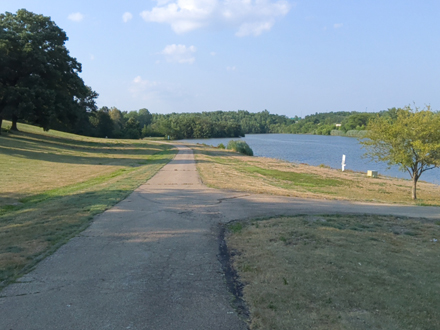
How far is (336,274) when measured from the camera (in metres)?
5.54

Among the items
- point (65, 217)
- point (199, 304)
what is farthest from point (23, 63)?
point (199, 304)

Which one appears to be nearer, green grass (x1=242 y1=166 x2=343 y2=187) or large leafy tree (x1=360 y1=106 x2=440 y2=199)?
large leafy tree (x1=360 y1=106 x2=440 y2=199)

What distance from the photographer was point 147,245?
6977mm

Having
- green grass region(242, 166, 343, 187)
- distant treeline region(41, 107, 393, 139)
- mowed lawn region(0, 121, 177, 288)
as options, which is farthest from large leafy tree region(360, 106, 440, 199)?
distant treeline region(41, 107, 393, 139)

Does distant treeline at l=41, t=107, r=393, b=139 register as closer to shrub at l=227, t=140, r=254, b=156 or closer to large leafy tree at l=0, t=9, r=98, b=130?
shrub at l=227, t=140, r=254, b=156

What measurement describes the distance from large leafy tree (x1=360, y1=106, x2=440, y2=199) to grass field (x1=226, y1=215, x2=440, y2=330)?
10803 millimetres

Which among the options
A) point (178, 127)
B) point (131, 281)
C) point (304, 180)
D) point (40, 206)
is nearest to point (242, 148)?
point (304, 180)

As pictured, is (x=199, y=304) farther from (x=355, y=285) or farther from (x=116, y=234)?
(x=116, y=234)

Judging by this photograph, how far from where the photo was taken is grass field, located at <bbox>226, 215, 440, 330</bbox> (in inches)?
166

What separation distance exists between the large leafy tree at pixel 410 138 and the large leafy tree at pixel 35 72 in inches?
1161

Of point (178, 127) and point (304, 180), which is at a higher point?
point (178, 127)

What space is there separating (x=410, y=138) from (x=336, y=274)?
53.0 feet

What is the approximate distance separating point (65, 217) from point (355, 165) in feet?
131

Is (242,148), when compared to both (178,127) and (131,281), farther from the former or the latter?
(178,127)
